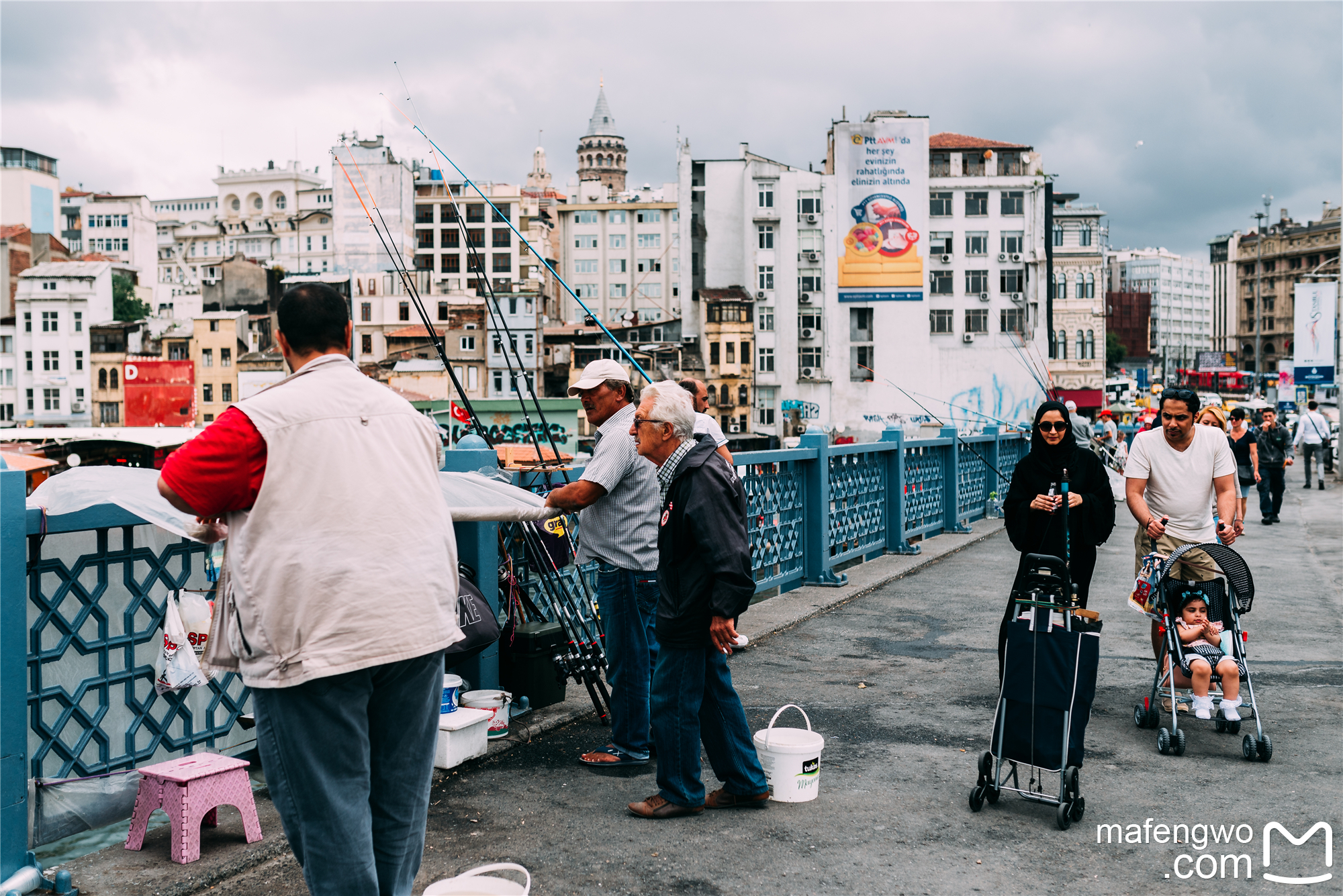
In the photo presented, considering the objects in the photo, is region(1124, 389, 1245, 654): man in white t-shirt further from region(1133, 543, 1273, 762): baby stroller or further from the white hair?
the white hair

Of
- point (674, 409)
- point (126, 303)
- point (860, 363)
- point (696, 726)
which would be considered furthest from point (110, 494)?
point (126, 303)

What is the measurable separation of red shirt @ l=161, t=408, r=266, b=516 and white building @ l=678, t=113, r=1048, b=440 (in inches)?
3147

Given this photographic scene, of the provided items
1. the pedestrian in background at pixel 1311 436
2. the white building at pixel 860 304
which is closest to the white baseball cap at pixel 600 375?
the pedestrian in background at pixel 1311 436

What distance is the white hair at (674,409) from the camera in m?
4.77

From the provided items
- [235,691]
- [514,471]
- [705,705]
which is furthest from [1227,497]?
[235,691]

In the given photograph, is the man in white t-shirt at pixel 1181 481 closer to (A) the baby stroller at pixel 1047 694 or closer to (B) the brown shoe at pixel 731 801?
(A) the baby stroller at pixel 1047 694

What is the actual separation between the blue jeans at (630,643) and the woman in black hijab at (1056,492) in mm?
1905

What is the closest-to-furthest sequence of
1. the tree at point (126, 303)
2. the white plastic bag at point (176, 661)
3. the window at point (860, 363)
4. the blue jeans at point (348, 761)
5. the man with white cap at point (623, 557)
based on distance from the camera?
the blue jeans at point (348, 761)
the white plastic bag at point (176, 661)
the man with white cap at point (623, 557)
the window at point (860, 363)
the tree at point (126, 303)

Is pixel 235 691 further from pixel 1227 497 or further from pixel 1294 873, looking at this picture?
pixel 1227 497

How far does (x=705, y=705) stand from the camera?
4.86m

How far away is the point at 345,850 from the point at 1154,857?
3027mm

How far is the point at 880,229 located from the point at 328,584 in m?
62.2

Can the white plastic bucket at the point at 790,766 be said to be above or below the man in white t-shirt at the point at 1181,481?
below

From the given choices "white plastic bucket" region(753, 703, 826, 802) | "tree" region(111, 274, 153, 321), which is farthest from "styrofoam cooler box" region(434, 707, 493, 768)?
"tree" region(111, 274, 153, 321)
